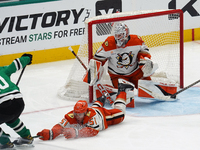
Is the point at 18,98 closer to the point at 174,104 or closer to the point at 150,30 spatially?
the point at 174,104

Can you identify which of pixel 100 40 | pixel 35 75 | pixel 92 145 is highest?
pixel 100 40

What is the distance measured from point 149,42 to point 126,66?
2.50ft

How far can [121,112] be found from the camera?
15.2ft

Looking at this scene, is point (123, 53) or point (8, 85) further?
point (123, 53)

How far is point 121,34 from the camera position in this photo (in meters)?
5.12

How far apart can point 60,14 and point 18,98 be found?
133 inches

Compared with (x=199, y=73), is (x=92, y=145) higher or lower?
lower

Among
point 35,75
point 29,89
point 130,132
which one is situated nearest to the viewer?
point 130,132

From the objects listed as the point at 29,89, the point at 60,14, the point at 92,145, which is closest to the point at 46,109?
the point at 29,89

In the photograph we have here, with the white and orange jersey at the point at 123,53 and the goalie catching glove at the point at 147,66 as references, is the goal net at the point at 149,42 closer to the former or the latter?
the white and orange jersey at the point at 123,53

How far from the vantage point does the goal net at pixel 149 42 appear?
5430 mm

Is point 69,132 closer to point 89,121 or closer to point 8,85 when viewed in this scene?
point 89,121

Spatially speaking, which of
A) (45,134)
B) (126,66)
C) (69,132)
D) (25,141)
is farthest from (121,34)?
(25,141)

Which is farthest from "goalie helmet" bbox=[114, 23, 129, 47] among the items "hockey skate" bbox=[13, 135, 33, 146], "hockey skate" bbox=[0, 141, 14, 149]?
"hockey skate" bbox=[0, 141, 14, 149]
